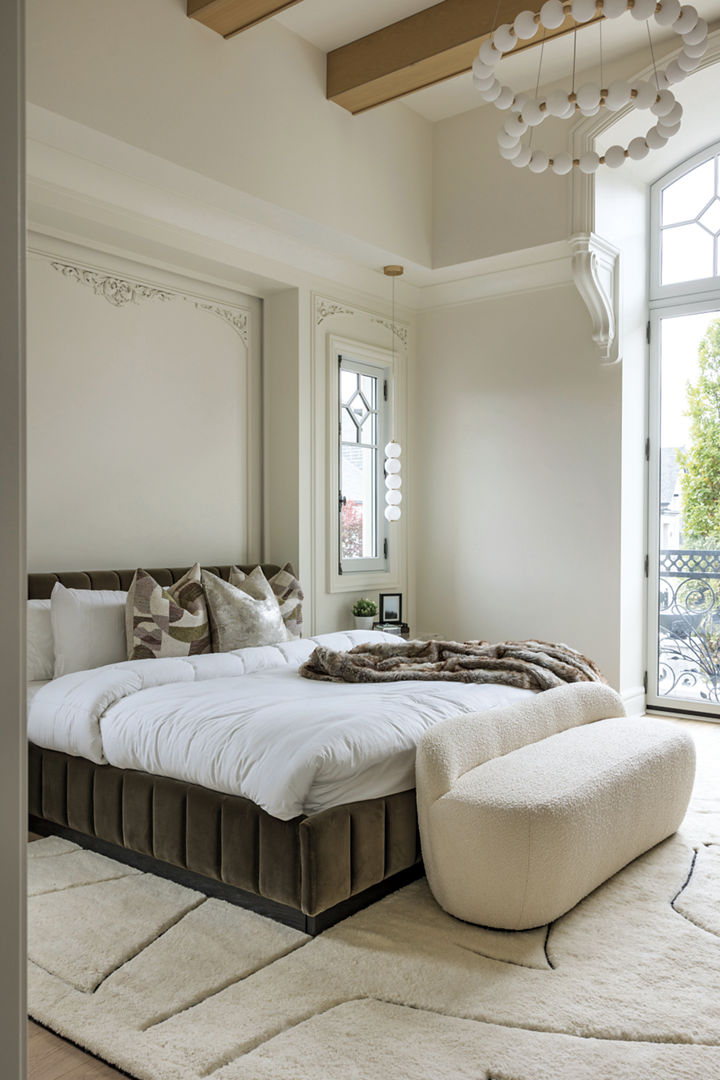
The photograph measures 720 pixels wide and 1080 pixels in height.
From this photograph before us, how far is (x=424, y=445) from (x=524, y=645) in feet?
7.59

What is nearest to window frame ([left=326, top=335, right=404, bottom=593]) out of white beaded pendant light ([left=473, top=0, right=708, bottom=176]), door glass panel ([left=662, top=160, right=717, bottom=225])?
door glass panel ([left=662, top=160, right=717, bottom=225])

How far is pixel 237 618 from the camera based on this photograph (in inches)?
142

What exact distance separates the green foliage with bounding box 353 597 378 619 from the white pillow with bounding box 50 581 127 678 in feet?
5.75

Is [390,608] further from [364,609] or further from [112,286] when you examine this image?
[112,286]

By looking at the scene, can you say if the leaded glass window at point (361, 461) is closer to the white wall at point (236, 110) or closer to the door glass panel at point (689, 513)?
the white wall at point (236, 110)

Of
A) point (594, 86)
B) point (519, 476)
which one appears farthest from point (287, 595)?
point (594, 86)

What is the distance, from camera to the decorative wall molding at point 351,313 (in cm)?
484

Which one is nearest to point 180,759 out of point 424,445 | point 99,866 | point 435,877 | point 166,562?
point 99,866

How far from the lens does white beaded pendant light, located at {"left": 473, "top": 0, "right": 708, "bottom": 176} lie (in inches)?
98.3

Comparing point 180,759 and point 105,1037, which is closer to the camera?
point 105,1037

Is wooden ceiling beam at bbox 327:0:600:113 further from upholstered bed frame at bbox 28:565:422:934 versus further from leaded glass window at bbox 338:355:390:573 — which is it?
upholstered bed frame at bbox 28:565:422:934

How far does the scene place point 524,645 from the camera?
3.52 meters

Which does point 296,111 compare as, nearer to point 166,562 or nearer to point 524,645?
point 166,562

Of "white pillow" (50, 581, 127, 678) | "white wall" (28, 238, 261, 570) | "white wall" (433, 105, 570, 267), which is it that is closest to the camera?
"white pillow" (50, 581, 127, 678)
